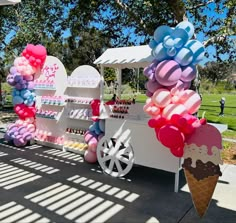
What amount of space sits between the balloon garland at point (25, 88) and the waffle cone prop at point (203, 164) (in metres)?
4.55

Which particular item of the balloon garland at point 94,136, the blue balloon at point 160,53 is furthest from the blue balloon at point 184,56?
the balloon garland at point 94,136

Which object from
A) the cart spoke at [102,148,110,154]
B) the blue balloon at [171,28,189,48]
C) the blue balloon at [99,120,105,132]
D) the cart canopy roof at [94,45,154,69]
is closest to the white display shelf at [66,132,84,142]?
the blue balloon at [99,120,105,132]

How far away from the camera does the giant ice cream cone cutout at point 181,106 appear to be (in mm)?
3641

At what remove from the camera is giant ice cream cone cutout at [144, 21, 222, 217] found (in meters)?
3.64

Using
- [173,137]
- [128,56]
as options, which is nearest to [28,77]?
[128,56]

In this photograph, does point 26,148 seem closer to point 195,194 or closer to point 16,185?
point 16,185

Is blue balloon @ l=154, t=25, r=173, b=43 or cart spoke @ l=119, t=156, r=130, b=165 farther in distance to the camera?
cart spoke @ l=119, t=156, r=130, b=165

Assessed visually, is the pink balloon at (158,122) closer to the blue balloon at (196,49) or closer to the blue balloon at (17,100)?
the blue balloon at (196,49)

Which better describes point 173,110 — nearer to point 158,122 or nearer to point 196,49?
point 158,122

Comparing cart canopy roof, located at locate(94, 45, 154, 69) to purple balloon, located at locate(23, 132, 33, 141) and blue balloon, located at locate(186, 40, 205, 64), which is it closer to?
blue balloon, located at locate(186, 40, 205, 64)

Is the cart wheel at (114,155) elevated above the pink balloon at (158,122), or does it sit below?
below

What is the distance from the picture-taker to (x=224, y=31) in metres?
6.86

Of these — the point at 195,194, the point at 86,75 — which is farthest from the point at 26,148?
the point at 195,194

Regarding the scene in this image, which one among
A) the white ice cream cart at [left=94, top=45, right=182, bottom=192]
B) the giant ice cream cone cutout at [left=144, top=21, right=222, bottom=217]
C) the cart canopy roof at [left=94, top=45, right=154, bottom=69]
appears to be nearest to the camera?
the giant ice cream cone cutout at [left=144, top=21, right=222, bottom=217]
